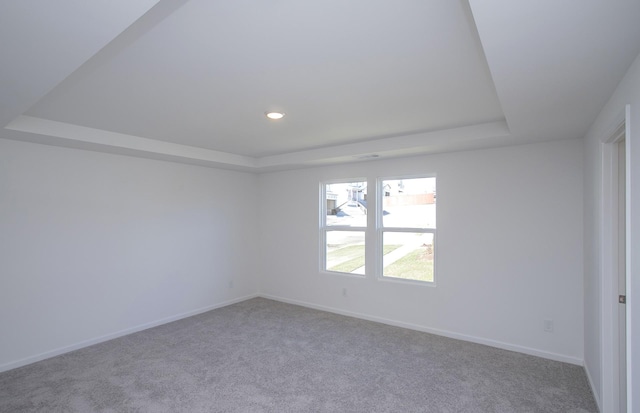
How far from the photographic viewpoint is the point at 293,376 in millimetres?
3080

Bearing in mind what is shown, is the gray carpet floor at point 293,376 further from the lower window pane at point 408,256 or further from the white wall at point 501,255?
the lower window pane at point 408,256

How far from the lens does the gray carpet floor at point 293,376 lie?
2.63 metres

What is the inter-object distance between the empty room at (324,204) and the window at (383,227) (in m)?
0.03

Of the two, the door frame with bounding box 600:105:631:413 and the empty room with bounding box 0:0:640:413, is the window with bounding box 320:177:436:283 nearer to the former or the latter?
the empty room with bounding box 0:0:640:413

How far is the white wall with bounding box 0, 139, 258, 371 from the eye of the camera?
334 cm

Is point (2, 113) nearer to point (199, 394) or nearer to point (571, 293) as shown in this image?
point (199, 394)

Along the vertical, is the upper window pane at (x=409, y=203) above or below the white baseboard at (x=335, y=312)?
above

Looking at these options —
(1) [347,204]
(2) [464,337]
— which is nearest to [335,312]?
(1) [347,204]

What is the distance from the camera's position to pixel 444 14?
1530 millimetres

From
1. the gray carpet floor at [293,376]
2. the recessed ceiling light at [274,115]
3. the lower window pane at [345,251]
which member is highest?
the recessed ceiling light at [274,115]

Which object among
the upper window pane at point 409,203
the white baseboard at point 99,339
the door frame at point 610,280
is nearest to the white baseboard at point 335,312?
the white baseboard at point 99,339

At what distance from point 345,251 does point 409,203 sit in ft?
4.20

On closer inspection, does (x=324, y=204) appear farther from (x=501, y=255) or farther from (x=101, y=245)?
(x=101, y=245)

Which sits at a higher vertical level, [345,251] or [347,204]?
[347,204]
